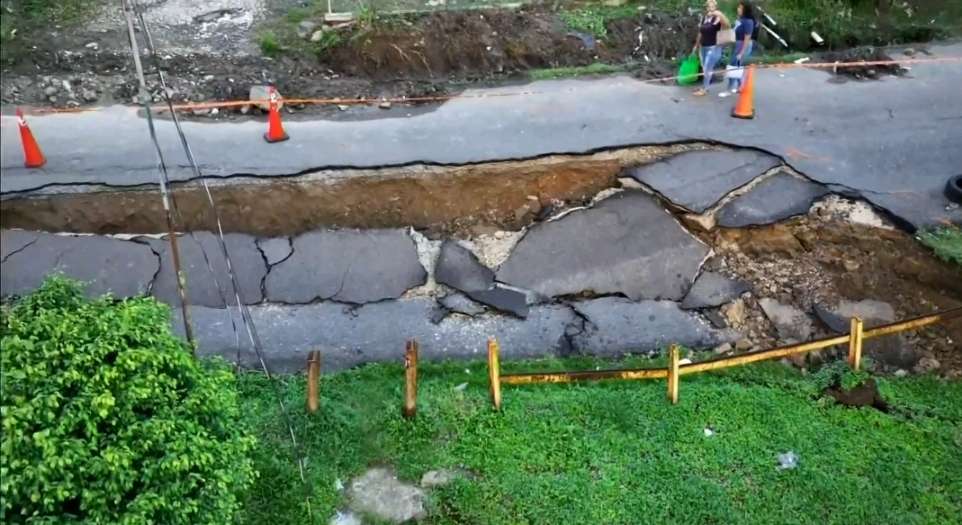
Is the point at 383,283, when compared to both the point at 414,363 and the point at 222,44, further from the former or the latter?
the point at 222,44

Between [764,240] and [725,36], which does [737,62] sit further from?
[764,240]

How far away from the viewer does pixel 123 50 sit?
10.1 metres

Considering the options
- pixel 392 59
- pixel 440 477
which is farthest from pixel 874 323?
pixel 392 59

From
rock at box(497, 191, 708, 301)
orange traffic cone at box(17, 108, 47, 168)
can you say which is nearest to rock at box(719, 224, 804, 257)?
rock at box(497, 191, 708, 301)

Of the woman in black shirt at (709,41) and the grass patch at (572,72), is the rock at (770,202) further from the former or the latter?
the grass patch at (572,72)

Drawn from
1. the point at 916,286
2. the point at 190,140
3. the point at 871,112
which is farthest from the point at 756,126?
the point at 190,140

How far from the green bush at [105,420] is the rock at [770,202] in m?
5.65

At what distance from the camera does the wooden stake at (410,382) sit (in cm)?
634

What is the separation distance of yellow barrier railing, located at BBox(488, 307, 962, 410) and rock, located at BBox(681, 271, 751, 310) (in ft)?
3.44

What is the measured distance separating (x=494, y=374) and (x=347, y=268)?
7.91 ft

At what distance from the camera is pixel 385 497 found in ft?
19.8

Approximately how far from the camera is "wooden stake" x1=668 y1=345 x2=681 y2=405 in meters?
6.47

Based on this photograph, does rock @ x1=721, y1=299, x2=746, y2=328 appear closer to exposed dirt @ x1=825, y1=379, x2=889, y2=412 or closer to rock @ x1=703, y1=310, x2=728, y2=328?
rock @ x1=703, y1=310, x2=728, y2=328

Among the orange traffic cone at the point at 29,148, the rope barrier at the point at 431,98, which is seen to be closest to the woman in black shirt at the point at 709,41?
the rope barrier at the point at 431,98
